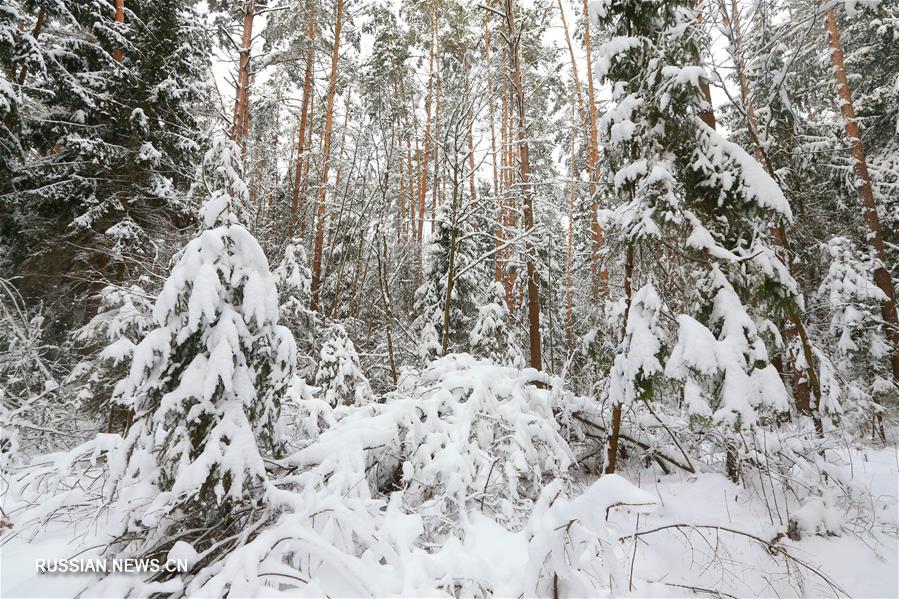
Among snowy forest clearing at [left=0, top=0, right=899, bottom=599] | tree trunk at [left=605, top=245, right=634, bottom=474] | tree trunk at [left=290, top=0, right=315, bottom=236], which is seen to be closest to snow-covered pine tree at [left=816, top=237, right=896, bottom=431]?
snowy forest clearing at [left=0, top=0, right=899, bottom=599]

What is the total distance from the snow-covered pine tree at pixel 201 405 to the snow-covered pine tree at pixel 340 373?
411cm

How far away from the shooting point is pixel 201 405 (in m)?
2.39

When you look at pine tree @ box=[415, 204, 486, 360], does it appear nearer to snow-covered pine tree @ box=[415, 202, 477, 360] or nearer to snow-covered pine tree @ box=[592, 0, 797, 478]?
snow-covered pine tree @ box=[415, 202, 477, 360]

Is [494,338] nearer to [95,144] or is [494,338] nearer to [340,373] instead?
[340,373]

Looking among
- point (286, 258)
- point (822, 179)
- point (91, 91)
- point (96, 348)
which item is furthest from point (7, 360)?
point (822, 179)

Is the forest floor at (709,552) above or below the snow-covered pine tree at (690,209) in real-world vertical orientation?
below

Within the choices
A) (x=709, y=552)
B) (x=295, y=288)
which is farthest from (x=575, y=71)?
(x=709, y=552)

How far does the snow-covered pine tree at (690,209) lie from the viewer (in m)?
3.43

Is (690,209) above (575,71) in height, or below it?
below

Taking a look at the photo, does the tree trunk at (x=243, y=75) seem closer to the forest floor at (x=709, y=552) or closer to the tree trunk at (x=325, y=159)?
the tree trunk at (x=325, y=159)

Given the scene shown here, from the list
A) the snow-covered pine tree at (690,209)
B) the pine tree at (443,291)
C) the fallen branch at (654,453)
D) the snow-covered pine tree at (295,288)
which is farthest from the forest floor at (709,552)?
the snow-covered pine tree at (295,288)

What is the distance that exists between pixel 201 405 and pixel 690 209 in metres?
4.66

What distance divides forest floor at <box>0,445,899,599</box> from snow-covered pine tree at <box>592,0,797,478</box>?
732mm

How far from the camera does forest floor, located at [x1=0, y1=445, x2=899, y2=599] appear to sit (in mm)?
2039
